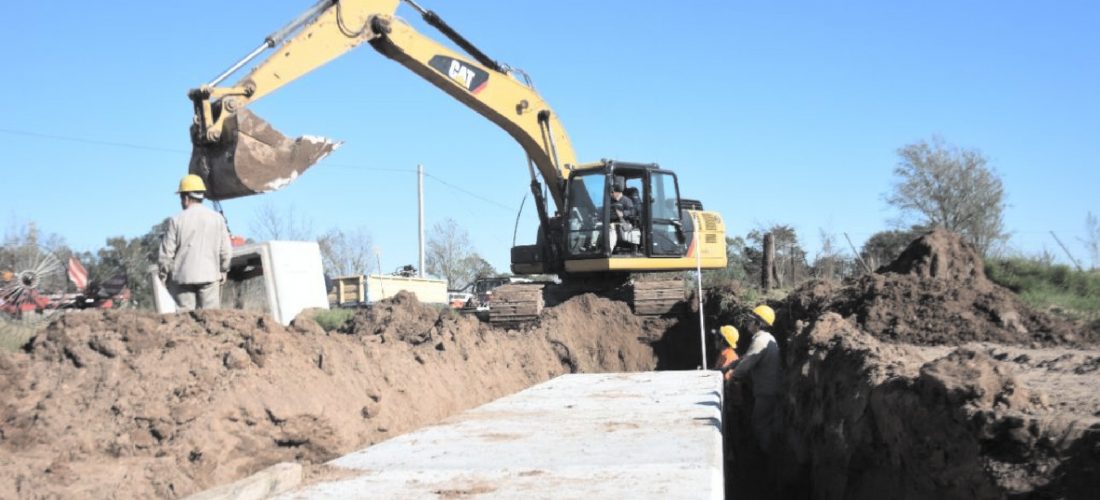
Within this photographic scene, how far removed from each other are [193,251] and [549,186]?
883 centimetres

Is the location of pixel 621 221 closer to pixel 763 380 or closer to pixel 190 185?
pixel 763 380

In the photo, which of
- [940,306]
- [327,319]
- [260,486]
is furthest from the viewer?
[327,319]

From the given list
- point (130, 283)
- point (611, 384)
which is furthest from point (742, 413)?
point (130, 283)

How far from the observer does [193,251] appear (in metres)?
7.55

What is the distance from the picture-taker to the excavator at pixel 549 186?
12203 mm

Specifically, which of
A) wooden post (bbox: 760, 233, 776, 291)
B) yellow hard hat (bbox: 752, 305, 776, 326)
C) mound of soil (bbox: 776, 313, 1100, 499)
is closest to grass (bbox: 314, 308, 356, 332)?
yellow hard hat (bbox: 752, 305, 776, 326)

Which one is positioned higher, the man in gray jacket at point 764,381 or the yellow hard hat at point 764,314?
the yellow hard hat at point 764,314

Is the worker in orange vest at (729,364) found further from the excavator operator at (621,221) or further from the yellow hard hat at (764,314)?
the excavator operator at (621,221)

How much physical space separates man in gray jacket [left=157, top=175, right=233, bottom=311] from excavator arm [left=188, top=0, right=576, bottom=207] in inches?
83.3

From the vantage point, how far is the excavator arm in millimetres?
10008

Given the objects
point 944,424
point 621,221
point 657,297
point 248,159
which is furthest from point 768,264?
point 944,424

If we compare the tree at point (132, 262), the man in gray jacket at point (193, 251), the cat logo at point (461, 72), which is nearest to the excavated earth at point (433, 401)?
the man in gray jacket at point (193, 251)

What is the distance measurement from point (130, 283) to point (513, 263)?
9.01m

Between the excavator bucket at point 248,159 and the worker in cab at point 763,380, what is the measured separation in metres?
4.99
